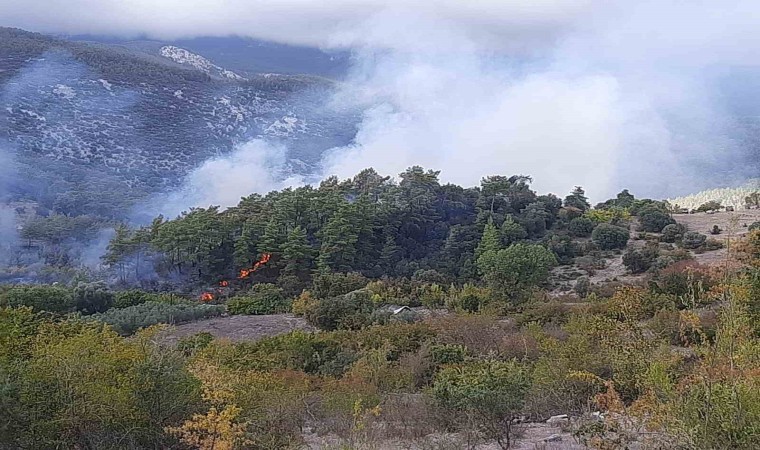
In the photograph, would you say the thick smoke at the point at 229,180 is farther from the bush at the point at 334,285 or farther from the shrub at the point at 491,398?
the shrub at the point at 491,398

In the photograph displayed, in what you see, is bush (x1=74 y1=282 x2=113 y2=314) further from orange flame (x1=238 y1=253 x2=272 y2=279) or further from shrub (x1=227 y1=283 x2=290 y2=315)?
orange flame (x1=238 y1=253 x2=272 y2=279)

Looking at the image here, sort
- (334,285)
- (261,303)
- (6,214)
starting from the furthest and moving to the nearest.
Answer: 1. (6,214)
2. (261,303)
3. (334,285)

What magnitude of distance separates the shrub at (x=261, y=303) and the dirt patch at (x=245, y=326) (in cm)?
111

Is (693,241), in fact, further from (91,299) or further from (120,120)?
(120,120)

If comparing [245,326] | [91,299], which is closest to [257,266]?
[91,299]

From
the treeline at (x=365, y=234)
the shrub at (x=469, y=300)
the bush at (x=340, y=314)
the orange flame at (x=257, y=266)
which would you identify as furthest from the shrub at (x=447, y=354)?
the orange flame at (x=257, y=266)

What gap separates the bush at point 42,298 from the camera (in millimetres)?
20266

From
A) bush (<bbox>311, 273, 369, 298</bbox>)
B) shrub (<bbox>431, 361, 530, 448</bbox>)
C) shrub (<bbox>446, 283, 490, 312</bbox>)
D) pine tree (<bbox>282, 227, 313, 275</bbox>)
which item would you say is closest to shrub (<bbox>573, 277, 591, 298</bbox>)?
shrub (<bbox>446, 283, 490, 312</bbox>)

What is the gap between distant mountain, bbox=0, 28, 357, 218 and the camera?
1976 inches

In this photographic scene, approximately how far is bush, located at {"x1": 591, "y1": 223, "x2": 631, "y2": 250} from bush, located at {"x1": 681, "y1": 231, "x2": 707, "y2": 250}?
248cm

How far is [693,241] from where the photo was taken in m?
28.9

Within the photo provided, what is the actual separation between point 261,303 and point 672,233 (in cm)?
1881

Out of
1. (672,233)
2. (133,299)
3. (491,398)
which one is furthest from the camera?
(672,233)

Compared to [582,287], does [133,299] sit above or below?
below
